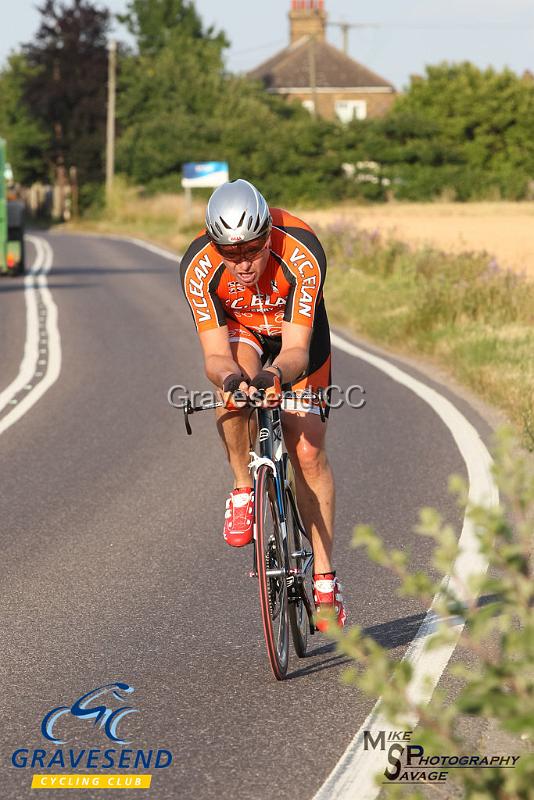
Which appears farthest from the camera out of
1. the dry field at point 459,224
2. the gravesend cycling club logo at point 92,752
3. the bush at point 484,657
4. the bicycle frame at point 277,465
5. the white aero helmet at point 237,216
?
the dry field at point 459,224

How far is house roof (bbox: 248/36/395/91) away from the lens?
323 feet

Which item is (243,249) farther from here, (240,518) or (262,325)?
(240,518)

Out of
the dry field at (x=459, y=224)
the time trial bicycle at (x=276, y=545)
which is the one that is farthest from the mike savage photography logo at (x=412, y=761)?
the dry field at (x=459, y=224)

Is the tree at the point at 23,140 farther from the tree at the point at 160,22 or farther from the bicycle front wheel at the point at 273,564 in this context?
the bicycle front wheel at the point at 273,564

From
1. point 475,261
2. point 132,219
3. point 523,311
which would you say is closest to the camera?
point 523,311

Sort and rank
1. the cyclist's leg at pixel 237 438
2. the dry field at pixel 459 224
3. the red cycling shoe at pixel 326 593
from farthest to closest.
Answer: the dry field at pixel 459 224 → the red cycling shoe at pixel 326 593 → the cyclist's leg at pixel 237 438

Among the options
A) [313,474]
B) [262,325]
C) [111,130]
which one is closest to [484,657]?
[313,474]

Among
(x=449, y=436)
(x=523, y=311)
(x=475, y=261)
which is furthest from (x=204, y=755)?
(x=475, y=261)

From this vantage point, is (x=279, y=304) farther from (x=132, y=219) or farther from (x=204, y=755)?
(x=132, y=219)

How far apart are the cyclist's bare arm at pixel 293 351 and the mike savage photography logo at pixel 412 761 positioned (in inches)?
56.5

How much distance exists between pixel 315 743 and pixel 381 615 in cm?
162

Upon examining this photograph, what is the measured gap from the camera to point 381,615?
6.38m

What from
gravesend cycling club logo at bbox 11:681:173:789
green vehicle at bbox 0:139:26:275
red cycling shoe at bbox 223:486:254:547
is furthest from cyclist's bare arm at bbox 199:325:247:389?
green vehicle at bbox 0:139:26:275

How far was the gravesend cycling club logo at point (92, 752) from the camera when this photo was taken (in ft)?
14.9
